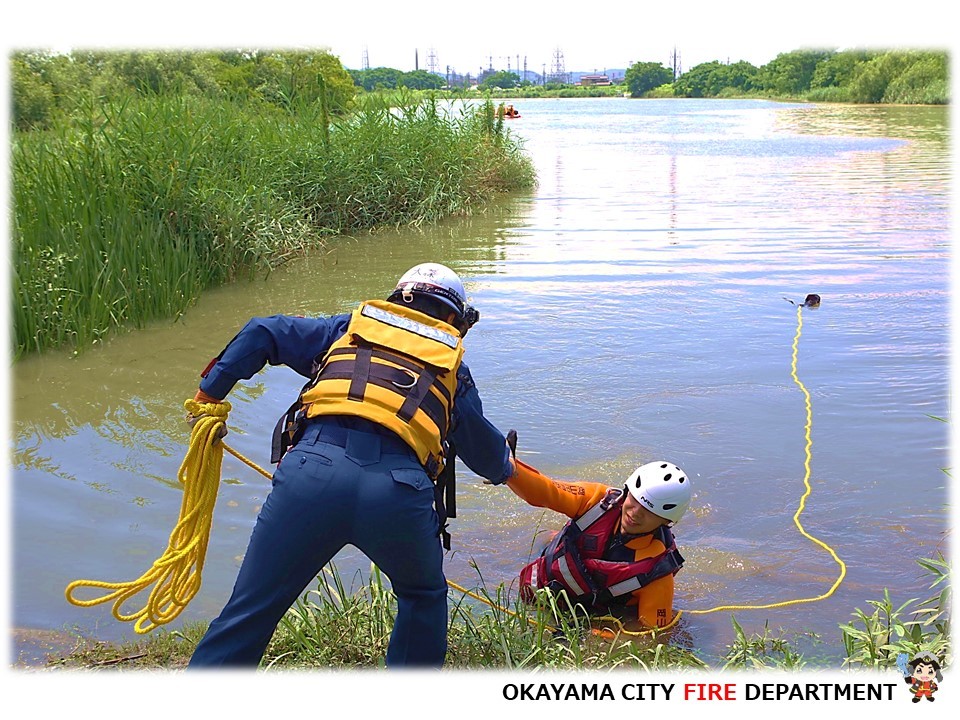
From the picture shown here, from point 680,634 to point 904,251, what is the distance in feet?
36.7

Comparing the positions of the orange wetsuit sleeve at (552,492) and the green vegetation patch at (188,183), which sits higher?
the green vegetation patch at (188,183)

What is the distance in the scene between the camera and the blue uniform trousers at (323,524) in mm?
3176

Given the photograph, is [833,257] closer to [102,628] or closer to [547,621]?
[547,621]

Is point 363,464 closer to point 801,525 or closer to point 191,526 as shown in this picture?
point 191,526

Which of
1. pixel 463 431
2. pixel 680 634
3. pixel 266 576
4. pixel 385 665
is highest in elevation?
pixel 463 431

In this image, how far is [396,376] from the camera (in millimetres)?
3322

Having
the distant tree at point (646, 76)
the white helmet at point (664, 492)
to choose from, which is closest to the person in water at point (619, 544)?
the white helmet at point (664, 492)

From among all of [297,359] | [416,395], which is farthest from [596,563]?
[297,359]

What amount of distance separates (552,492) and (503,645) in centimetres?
96

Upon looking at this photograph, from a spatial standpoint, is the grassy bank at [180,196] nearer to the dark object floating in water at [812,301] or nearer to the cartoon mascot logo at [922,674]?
the dark object floating in water at [812,301]

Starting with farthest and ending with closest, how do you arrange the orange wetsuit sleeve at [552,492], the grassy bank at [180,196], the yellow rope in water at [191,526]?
the grassy bank at [180,196] → the orange wetsuit sleeve at [552,492] → the yellow rope in water at [191,526]

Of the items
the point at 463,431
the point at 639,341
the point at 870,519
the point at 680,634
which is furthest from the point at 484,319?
the point at 463,431

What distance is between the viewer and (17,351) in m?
8.13

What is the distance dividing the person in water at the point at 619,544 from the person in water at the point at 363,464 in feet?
3.60
